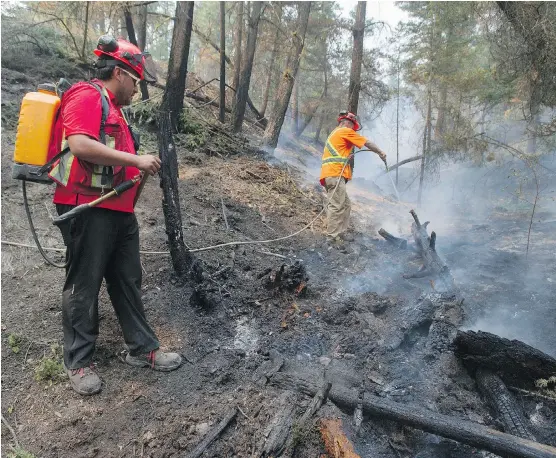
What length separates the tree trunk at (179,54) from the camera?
876 centimetres

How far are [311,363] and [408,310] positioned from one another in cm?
175

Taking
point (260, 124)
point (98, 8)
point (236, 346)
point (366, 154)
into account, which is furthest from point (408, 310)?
point (366, 154)

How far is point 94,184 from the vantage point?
277cm

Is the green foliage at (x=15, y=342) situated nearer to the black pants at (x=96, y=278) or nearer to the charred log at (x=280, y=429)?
the black pants at (x=96, y=278)

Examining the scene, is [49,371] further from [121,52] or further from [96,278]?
[121,52]

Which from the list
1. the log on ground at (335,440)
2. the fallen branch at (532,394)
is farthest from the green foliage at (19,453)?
the fallen branch at (532,394)

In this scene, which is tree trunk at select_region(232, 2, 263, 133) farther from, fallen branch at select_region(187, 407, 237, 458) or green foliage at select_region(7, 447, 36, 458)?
green foliage at select_region(7, 447, 36, 458)

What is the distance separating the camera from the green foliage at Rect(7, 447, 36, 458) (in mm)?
2328

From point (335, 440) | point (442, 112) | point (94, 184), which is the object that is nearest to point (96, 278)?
point (94, 184)

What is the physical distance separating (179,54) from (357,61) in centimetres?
607

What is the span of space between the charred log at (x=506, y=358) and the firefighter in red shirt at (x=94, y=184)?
124 inches

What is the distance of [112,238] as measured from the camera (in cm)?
295

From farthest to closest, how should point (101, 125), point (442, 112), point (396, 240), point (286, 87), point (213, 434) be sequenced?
point (442, 112), point (286, 87), point (396, 240), point (101, 125), point (213, 434)

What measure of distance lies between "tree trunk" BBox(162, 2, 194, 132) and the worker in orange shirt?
12.8 feet
